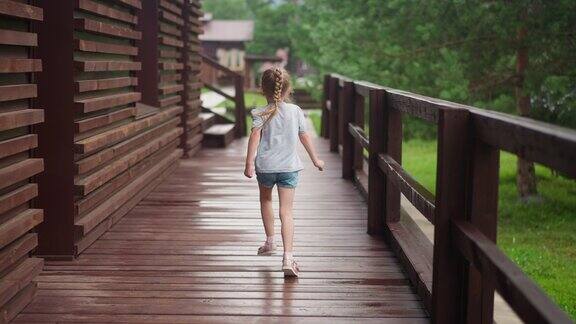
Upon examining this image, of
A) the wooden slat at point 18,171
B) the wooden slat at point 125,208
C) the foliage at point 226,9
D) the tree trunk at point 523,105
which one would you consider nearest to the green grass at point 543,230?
the tree trunk at point 523,105

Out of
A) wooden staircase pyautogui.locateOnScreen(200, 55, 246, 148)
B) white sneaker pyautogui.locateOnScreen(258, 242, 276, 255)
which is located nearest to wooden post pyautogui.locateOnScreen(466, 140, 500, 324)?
white sneaker pyautogui.locateOnScreen(258, 242, 276, 255)

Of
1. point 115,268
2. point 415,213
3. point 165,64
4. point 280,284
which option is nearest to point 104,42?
point 115,268

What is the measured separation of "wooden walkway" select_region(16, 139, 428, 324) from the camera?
4266 millimetres

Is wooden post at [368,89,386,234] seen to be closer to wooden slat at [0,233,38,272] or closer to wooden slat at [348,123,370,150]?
wooden slat at [348,123,370,150]

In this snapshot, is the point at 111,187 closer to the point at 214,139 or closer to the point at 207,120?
the point at 214,139

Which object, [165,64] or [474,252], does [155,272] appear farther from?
[165,64]

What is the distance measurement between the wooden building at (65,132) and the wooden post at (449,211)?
2003mm

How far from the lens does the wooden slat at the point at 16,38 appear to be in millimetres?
3995

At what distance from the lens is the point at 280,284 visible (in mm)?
4844

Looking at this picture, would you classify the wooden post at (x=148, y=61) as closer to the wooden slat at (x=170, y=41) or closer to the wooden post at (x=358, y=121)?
the wooden slat at (x=170, y=41)

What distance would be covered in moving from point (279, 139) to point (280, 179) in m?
0.26

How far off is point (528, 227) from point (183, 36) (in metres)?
5.40

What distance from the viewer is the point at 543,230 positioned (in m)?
11.6

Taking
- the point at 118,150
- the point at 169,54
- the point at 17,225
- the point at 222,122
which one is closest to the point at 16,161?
the point at 17,225
